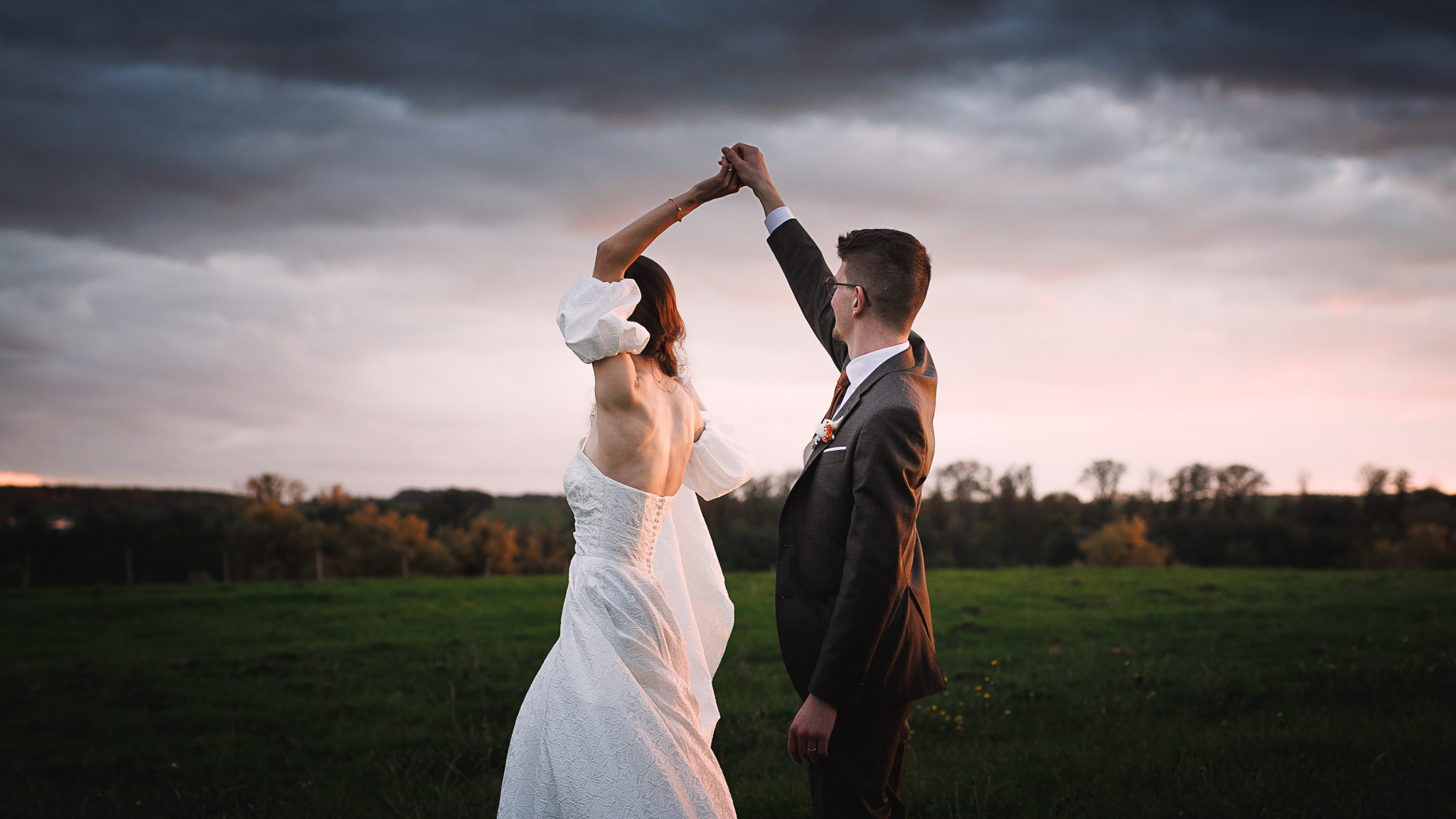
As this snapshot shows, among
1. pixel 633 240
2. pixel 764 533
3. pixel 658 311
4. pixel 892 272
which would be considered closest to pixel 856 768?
pixel 892 272

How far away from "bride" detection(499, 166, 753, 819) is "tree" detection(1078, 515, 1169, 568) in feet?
133

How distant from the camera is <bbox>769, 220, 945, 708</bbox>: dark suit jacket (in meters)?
2.69

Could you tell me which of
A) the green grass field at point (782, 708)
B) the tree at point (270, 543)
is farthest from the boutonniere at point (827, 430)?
the tree at point (270, 543)

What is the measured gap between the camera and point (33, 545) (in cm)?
4503

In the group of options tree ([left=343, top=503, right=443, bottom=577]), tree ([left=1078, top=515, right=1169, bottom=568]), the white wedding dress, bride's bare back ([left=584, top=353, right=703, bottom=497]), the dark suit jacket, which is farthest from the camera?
tree ([left=343, top=503, right=443, bottom=577])

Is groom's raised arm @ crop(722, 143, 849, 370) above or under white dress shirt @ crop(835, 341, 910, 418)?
above

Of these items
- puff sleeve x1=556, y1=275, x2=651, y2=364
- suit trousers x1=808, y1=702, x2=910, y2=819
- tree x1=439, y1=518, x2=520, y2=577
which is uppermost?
puff sleeve x1=556, y1=275, x2=651, y2=364

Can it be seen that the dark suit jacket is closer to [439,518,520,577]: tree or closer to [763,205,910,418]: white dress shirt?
[763,205,910,418]: white dress shirt

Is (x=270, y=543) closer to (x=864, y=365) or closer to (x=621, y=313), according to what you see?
(x=621, y=313)

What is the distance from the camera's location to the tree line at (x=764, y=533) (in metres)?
41.7

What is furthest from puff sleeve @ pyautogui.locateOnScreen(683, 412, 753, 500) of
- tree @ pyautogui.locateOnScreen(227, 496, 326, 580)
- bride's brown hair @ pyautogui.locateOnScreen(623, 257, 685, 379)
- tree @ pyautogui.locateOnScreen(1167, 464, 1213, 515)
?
tree @ pyautogui.locateOnScreen(1167, 464, 1213, 515)

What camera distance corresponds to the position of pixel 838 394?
335 cm

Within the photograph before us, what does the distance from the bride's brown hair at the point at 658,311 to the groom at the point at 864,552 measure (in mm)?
752

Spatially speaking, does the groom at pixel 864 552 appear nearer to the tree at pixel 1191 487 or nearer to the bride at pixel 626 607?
the bride at pixel 626 607
